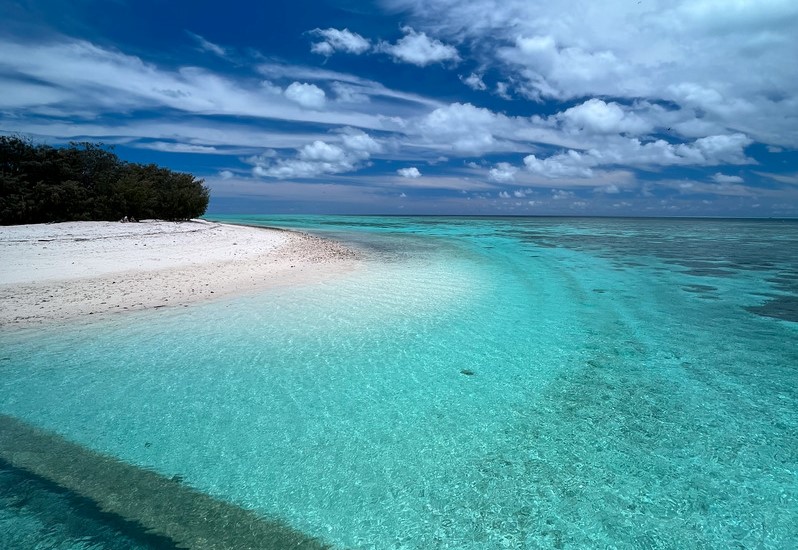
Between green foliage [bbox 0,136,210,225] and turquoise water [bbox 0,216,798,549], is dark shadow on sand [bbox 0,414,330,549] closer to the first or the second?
turquoise water [bbox 0,216,798,549]

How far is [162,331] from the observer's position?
804 centimetres

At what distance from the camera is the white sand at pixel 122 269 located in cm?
976

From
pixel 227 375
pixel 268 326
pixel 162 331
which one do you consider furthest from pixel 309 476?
pixel 162 331

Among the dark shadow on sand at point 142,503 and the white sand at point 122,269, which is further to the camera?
the white sand at point 122,269

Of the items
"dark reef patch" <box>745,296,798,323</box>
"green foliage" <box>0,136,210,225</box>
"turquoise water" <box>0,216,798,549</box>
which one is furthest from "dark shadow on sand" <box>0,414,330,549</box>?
"green foliage" <box>0,136,210,225</box>

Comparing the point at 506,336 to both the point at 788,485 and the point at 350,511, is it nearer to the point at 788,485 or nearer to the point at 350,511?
the point at 788,485

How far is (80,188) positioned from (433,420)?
3151 cm

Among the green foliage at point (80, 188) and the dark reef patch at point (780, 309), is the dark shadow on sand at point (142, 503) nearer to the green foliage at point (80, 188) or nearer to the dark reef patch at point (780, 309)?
the dark reef patch at point (780, 309)

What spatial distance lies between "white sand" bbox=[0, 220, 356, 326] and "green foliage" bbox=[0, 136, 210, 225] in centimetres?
295

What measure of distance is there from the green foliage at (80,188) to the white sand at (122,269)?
2.95 m

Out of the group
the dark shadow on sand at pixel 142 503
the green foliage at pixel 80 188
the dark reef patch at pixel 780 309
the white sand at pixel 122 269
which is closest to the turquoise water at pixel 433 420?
the dark shadow on sand at pixel 142 503

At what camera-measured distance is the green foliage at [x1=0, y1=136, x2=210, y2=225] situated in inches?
954

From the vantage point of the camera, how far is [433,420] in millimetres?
4977

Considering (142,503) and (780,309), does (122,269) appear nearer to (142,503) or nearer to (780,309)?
(142,503)
